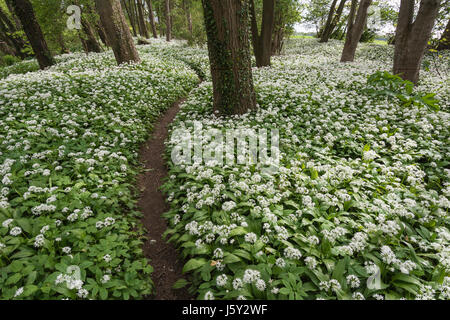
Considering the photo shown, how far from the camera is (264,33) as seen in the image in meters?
11.5

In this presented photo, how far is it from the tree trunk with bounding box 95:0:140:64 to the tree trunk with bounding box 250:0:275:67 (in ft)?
23.7

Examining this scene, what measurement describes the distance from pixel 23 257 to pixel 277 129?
19.4 feet

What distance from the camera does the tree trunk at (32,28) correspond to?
33.9ft

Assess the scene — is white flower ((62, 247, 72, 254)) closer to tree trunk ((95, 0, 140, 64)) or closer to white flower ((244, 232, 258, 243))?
white flower ((244, 232, 258, 243))

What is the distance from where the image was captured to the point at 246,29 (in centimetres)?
666

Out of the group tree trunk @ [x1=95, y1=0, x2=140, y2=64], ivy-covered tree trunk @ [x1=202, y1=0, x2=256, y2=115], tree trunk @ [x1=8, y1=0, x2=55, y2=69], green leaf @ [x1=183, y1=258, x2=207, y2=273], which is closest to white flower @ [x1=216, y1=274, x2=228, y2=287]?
green leaf @ [x1=183, y1=258, x2=207, y2=273]

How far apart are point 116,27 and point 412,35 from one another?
13.7 metres

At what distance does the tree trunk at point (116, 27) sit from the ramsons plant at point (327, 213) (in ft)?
30.9

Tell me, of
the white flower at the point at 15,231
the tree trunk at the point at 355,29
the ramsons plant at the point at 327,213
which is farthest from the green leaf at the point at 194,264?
the tree trunk at the point at 355,29

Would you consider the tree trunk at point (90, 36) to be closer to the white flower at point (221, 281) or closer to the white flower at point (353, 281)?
the white flower at point (221, 281)

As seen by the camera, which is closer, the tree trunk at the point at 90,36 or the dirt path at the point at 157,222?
the dirt path at the point at 157,222

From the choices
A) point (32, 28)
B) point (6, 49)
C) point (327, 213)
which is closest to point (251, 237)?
point (327, 213)

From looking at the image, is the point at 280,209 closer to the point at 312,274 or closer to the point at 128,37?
the point at 312,274

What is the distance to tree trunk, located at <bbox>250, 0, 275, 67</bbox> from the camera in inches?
416
